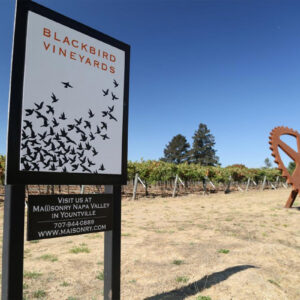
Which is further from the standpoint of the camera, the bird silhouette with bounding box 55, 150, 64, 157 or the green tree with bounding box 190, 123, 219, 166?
the green tree with bounding box 190, 123, 219, 166

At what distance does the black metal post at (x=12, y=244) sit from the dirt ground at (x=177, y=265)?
1.28 m

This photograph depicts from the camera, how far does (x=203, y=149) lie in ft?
261

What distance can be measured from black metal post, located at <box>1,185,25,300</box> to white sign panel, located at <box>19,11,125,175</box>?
311mm

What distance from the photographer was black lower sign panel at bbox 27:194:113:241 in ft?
8.59

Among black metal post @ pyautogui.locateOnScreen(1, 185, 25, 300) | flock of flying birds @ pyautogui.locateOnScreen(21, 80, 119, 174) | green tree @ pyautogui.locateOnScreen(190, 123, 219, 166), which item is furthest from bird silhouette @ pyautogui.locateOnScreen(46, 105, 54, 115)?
green tree @ pyautogui.locateOnScreen(190, 123, 219, 166)

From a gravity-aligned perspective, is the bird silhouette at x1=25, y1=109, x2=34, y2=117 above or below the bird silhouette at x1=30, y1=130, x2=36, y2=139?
above

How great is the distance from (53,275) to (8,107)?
3062 millimetres

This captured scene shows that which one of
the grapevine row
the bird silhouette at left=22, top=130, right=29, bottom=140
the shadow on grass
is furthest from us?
the grapevine row

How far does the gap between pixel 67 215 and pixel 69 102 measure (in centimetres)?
127

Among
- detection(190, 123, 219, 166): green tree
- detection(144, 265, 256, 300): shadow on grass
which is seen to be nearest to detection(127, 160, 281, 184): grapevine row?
detection(144, 265, 256, 300): shadow on grass

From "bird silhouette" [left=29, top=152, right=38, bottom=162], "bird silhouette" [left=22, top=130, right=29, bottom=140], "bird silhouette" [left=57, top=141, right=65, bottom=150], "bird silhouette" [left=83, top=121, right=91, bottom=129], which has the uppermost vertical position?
"bird silhouette" [left=83, top=121, right=91, bottom=129]

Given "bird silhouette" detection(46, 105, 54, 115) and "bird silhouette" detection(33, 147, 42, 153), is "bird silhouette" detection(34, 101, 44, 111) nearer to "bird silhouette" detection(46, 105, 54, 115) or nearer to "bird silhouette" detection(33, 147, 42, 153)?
"bird silhouette" detection(46, 105, 54, 115)

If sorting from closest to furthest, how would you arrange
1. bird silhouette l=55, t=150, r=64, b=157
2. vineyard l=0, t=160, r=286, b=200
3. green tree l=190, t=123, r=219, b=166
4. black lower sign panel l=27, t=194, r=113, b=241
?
black lower sign panel l=27, t=194, r=113, b=241, bird silhouette l=55, t=150, r=64, b=157, vineyard l=0, t=160, r=286, b=200, green tree l=190, t=123, r=219, b=166

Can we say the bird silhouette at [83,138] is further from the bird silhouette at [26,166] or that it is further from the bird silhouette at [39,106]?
the bird silhouette at [26,166]
